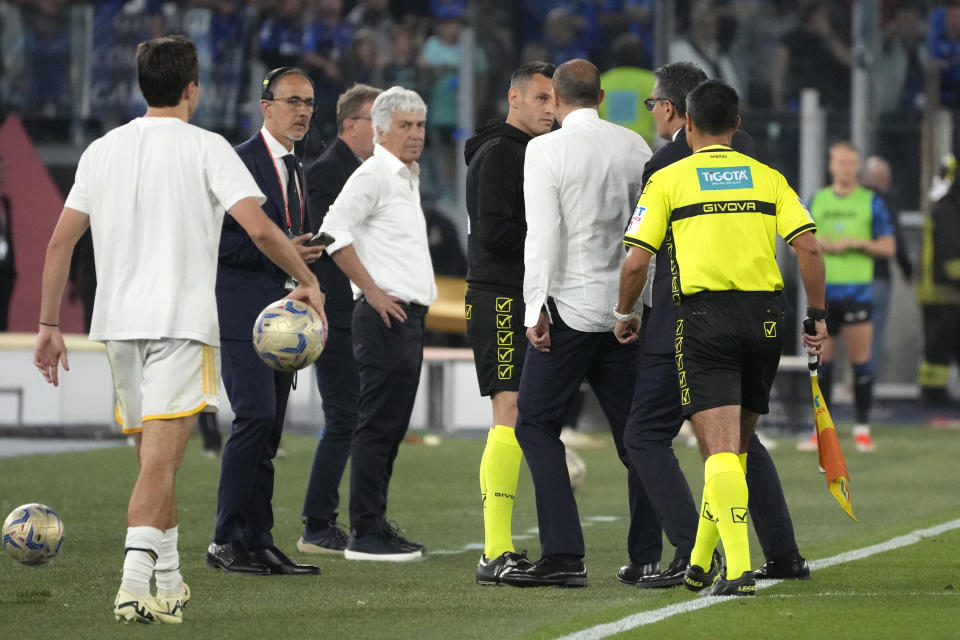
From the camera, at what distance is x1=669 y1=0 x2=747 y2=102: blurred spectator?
1762 cm

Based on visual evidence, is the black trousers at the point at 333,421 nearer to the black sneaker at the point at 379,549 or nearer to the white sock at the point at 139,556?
the black sneaker at the point at 379,549

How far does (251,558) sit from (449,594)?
1.00m

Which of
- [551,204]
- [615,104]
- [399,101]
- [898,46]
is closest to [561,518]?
[551,204]

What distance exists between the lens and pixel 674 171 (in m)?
6.23

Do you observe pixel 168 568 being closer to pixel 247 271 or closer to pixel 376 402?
pixel 247 271

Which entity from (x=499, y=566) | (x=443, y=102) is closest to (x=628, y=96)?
(x=443, y=102)

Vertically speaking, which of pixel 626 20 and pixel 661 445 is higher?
pixel 626 20

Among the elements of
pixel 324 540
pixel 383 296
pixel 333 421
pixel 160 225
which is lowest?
pixel 324 540

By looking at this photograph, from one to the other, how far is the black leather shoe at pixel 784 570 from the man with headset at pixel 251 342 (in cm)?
183

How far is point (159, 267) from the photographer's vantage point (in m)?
5.71

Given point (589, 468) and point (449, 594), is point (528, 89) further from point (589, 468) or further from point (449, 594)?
point (589, 468)

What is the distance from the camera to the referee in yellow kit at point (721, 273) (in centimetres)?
618

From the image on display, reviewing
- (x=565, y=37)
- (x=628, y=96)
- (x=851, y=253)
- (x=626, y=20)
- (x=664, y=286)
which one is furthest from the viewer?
(x=565, y=37)

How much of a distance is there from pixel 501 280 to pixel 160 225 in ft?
5.40
